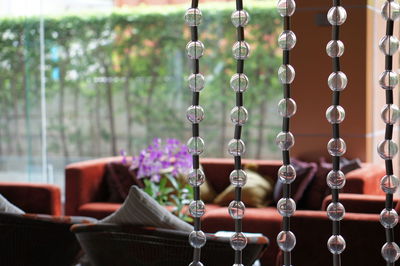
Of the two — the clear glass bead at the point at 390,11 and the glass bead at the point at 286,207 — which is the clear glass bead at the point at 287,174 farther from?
the clear glass bead at the point at 390,11

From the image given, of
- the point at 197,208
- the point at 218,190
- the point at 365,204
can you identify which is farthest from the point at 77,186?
the point at 197,208

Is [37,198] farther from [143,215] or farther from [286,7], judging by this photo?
[286,7]

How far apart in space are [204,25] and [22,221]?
4.63 m

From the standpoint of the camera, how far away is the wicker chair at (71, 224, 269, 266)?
7.45 ft

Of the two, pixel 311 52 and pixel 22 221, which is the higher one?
pixel 311 52

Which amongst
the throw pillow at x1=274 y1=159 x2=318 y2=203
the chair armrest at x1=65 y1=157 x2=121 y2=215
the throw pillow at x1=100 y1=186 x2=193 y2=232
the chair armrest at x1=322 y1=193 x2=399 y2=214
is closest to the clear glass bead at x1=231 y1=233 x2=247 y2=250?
the throw pillow at x1=100 y1=186 x2=193 y2=232

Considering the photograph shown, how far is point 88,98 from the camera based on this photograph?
7.61 meters

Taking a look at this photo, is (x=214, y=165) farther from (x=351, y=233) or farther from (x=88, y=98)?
(x=351, y=233)

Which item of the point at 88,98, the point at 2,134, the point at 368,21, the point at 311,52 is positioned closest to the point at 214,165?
the point at 311,52

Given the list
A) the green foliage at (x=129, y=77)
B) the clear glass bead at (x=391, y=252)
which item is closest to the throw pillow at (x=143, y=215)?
the clear glass bead at (x=391, y=252)

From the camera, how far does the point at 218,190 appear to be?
5.90 m

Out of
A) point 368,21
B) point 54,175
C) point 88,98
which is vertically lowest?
point 54,175

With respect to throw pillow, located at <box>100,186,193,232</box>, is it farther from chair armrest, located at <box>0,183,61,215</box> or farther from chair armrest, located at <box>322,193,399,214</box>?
chair armrest, located at <box>0,183,61,215</box>

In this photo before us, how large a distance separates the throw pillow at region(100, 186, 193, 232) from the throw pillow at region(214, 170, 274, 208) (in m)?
2.88
